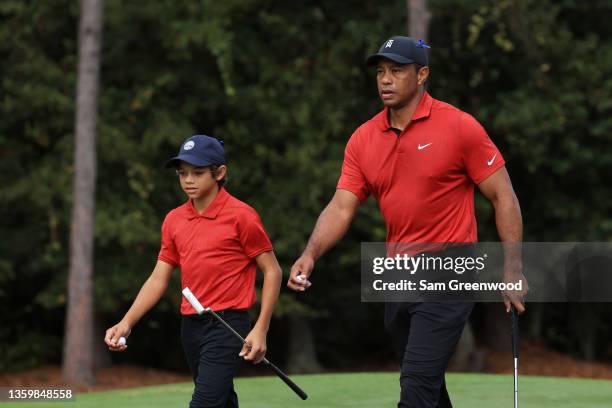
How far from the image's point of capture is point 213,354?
6145mm

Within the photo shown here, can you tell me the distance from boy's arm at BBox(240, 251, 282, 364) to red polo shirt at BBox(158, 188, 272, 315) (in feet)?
0.23

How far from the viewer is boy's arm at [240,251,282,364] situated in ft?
19.3

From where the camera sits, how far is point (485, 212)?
71.4 feet

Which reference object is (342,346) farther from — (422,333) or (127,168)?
(422,333)

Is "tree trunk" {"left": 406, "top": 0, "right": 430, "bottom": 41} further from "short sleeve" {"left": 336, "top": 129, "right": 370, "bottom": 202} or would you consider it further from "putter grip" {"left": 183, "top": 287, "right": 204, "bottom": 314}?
"putter grip" {"left": 183, "top": 287, "right": 204, "bottom": 314}

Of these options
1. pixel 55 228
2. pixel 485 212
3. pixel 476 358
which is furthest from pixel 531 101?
pixel 55 228

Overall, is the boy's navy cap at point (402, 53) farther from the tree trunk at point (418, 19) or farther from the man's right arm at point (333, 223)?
the tree trunk at point (418, 19)

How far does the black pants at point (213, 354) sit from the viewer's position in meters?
6.08

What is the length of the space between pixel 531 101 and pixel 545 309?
7807mm

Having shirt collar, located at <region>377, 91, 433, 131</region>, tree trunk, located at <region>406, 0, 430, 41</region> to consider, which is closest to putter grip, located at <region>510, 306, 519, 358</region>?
shirt collar, located at <region>377, 91, 433, 131</region>

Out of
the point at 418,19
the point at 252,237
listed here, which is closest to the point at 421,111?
the point at 252,237

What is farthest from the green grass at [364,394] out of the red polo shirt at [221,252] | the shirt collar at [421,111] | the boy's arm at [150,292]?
the shirt collar at [421,111]

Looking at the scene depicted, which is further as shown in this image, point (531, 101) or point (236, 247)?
point (531, 101)

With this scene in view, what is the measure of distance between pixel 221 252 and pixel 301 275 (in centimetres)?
73
